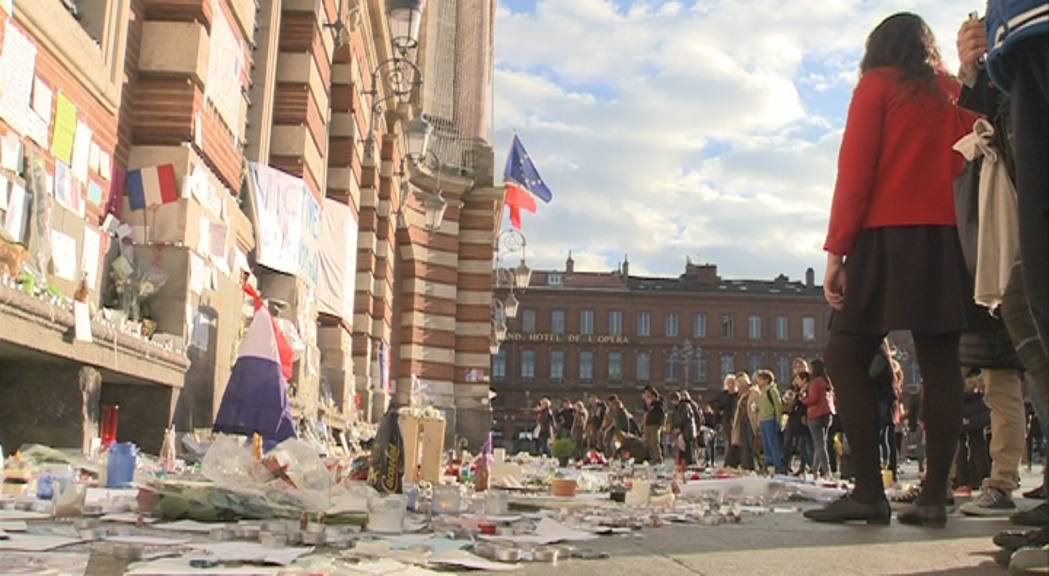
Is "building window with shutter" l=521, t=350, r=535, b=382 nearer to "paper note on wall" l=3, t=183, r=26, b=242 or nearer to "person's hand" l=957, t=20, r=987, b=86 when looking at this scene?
"paper note on wall" l=3, t=183, r=26, b=242

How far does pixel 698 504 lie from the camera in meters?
6.07

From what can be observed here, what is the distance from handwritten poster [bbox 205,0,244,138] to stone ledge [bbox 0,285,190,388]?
301 cm

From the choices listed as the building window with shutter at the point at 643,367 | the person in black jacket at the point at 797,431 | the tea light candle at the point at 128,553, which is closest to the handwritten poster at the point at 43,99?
the tea light candle at the point at 128,553

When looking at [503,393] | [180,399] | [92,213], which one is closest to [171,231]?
[92,213]

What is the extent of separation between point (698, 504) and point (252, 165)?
728cm

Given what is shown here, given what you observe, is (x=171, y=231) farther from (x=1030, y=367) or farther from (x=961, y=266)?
(x=1030, y=367)

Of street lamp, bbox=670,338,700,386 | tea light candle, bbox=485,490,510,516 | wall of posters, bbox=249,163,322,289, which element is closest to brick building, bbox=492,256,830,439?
street lamp, bbox=670,338,700,386

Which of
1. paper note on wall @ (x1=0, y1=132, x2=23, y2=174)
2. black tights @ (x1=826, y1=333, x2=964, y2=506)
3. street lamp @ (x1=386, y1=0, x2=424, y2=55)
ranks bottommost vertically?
black tights @ (x1=826, y1=333, x2=964, y2=506)

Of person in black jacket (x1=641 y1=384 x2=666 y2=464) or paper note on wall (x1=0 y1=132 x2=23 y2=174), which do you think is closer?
paper note on wall (x1=0 y1=132 x2=23 y2=174)

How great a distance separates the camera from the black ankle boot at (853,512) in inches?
190

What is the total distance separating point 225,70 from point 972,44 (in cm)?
792

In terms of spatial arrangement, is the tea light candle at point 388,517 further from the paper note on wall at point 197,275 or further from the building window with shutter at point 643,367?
the building window with shutter at point 643,367

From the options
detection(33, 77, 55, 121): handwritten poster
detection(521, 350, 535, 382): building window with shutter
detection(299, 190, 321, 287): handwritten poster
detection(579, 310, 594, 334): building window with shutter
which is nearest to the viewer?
detection(33, 77, 55, 121): handwritten poster

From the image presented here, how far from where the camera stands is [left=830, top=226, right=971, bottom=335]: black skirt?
15.5 feet
